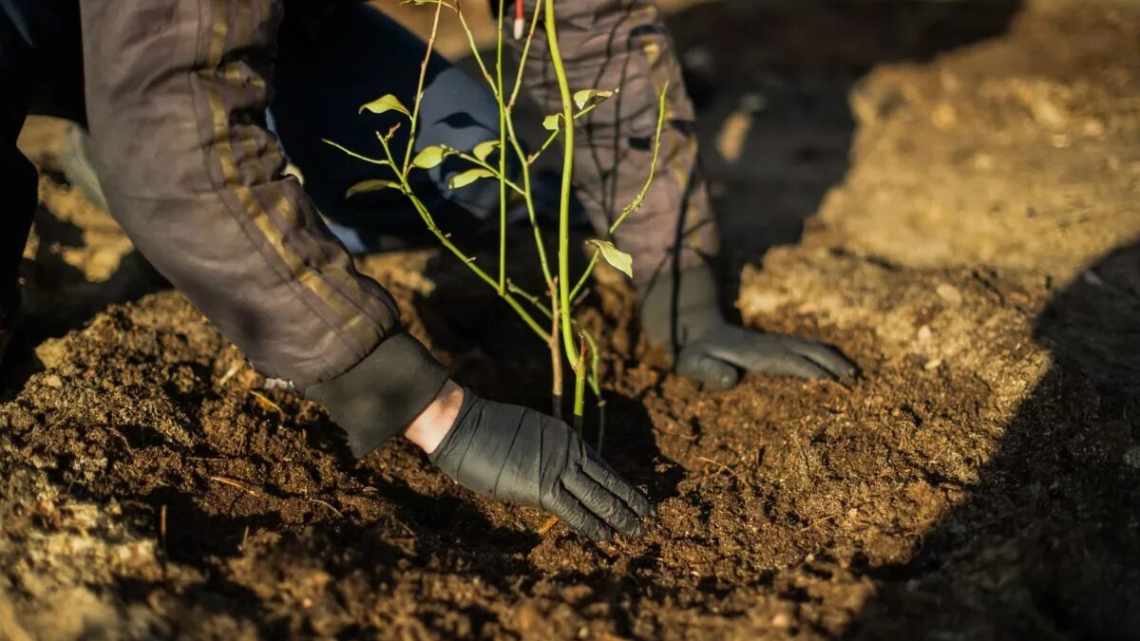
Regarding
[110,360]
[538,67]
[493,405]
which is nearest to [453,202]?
[538,67]

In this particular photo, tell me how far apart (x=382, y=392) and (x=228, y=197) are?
41 cm

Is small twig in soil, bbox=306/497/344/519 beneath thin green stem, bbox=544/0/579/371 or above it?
beneath

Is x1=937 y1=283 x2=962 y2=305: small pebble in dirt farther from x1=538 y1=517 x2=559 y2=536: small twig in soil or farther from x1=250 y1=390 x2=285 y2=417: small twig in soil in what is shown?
x1=250 y1=390 x2=285 y2=417: small twig in soil

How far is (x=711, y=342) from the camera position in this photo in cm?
236

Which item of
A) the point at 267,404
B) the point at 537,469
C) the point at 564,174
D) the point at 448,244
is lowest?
the point at 267,404

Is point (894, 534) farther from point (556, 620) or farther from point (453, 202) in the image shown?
point (453, 202)

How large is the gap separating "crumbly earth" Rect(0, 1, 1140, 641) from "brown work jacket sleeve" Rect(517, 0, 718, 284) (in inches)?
12.6

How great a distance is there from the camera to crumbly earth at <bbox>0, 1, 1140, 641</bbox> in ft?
4.97

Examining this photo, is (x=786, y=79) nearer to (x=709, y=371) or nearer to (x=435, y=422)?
(x=709, y=371)

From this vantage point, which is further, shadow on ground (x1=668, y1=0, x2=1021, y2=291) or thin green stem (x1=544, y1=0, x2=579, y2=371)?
shadow on ground (x1=668, y1=0, x2=1021, y2=291)

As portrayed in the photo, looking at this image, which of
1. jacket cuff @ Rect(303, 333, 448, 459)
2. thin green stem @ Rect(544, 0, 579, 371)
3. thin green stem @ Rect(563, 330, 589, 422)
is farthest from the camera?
thin green stem @ Rect(563, 330, 589, 422)

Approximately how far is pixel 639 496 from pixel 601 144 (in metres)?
0.84

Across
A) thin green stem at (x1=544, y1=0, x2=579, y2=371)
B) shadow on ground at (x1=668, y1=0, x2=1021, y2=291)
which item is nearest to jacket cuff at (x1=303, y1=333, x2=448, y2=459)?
thin green stem at (x1=544, y1=0, x2=579, y2=371)

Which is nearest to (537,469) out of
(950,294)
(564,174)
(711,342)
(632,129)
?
(564,174)
